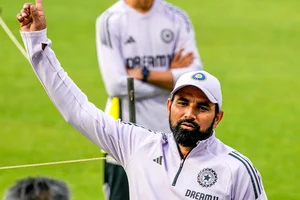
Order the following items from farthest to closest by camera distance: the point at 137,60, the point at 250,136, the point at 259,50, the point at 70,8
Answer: the point at 70,8, the point at 259,50, the point at 250,136, the point at 137,60

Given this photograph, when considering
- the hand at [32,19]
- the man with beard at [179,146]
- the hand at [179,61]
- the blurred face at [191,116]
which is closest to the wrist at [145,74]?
the hand at [179,61]

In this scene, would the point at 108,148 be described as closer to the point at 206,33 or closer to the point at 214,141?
the point at 214,141

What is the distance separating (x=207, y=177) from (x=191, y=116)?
0.33 metres

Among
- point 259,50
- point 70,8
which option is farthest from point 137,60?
point 70,8

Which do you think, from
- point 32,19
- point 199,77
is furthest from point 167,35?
point 32,19

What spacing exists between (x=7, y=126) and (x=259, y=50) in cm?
673

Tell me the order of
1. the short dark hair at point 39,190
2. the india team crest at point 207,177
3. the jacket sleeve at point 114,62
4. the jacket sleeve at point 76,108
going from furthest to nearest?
the jacket sleeve at point 114,62
the india team crest at point 207,177
the jacket sleeve at point 76,108
the short dark hair at point 39,190

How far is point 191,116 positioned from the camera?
5770 mm

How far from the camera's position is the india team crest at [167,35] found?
849 cm

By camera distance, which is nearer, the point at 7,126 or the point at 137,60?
the point at 137,60

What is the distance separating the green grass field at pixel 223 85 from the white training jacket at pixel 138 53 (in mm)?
2968

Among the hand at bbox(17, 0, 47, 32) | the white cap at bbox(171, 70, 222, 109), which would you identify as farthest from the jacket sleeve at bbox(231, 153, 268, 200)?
the hand at bbox(17, 0, 47, 32)

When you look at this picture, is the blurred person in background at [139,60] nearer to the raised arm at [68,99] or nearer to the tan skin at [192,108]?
the raised arm at [68,99]

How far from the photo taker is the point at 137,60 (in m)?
8.41
